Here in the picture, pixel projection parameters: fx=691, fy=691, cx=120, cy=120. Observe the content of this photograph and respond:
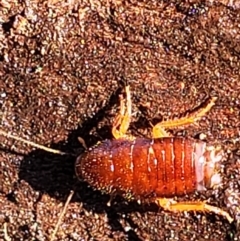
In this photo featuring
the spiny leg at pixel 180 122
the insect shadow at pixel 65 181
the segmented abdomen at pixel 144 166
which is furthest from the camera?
the insect shadow at pixel 65 181

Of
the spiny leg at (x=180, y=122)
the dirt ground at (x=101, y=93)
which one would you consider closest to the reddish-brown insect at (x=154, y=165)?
the spiny leg at (x=180, y=122)

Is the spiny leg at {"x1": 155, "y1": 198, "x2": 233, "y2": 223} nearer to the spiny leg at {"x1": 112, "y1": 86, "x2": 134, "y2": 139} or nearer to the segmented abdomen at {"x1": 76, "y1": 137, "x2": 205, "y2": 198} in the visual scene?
the segmented abdomen at {"x1": 76, "y1": 137, "x2": 205, "y2": 198}

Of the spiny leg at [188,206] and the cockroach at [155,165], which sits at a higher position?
the cockroach at [155,165]

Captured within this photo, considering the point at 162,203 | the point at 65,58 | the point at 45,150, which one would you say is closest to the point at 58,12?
the point at 65,58

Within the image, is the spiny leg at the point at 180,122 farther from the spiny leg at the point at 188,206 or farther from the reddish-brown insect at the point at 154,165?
the spiny leg at the point at 188,206

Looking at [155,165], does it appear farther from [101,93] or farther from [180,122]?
[101,93]

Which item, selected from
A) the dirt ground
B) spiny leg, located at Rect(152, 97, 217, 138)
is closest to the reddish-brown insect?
spiny leg, located at Rect(152, 97, 217, 138)

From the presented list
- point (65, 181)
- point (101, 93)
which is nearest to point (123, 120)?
point (101, 93)
